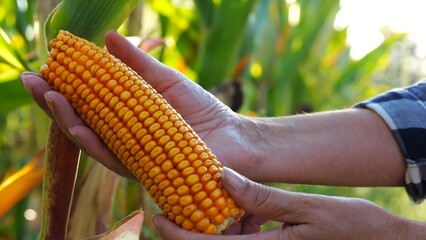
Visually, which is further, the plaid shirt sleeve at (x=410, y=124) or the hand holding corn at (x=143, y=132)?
the plaid shirt sleeve at (x=410, y=124)

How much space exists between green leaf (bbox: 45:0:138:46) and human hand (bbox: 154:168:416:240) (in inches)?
17.2

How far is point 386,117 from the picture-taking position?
76.5 inches

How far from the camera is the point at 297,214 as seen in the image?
129 cm

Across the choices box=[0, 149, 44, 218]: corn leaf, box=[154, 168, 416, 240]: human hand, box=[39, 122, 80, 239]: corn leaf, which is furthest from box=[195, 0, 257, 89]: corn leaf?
box=[154, 168, 416, 240]: human hand

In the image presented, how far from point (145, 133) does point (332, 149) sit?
74 cm

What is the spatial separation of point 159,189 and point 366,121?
2.81 ft

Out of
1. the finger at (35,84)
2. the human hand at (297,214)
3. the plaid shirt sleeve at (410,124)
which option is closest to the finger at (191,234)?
the human hand at (297,214)

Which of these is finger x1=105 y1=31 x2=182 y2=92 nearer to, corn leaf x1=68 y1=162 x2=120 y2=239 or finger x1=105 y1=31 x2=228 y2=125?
finger x1=105 y1=31 x2=228 y2=125

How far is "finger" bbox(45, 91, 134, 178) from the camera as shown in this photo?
1.39 m

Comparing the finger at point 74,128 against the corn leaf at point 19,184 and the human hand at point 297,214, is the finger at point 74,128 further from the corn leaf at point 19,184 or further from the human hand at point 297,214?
the corn leaf at point 19,184

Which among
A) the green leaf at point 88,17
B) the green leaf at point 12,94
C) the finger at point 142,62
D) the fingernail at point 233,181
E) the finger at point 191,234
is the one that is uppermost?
the green leaf at point 88,17

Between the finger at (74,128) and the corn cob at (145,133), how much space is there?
0.02 m

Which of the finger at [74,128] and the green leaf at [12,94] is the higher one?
the finger at [74,128]

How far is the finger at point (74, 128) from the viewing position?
1.39m
